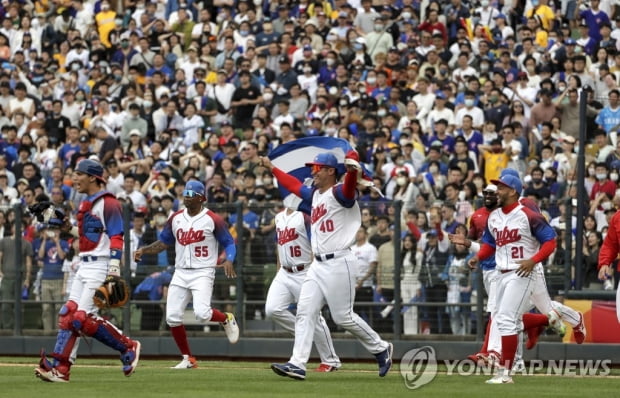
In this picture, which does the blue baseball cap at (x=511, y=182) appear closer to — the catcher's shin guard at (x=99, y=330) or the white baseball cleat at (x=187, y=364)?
the catcher's shin guard at (x=99, y=330)

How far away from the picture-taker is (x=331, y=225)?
14141 mm

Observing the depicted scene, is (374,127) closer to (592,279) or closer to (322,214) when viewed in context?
(592,279)

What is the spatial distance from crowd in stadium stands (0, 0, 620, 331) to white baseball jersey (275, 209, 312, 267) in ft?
12.1

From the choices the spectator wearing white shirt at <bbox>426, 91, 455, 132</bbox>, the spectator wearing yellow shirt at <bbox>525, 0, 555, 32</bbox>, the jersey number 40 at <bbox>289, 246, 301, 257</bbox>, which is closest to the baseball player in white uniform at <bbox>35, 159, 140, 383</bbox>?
the jersey number 40 at <bbox>289, 246, 301, 257</bbox>

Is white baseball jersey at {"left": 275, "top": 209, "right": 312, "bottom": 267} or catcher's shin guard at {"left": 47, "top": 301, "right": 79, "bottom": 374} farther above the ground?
white baseball jersey at {"left": 275, "top": 209, "right": 312, "bottom": 267}

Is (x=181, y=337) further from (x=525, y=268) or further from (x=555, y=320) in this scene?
(x=525, y=268)

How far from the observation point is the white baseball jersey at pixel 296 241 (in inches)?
672

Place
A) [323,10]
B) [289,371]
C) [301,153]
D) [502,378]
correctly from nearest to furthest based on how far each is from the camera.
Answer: [289,371] → [502,378] → [301,153] → [323,10]

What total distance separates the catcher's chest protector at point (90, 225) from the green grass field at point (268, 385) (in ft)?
4.76

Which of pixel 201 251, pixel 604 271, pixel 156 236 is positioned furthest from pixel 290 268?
pixel 156 236

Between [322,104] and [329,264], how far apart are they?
11.9 m

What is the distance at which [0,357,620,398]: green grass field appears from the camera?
12.8 meters

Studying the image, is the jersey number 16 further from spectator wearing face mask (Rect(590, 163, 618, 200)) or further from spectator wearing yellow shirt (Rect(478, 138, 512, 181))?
spectator wearing yellow shirt (Rect(478, 138, 512, 181))

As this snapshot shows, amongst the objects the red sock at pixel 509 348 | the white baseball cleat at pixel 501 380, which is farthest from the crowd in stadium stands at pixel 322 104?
the white baseball cleat at pixel 501 380
